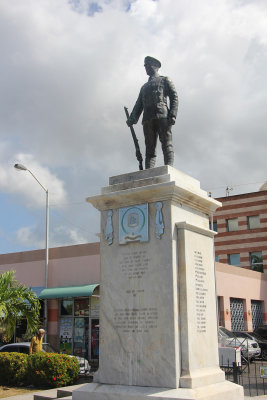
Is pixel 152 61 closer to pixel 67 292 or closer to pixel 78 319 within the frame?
pixel 67 292

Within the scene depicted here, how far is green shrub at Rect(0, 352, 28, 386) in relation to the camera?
47.5ft

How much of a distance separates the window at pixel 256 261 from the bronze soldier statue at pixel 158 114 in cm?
2996

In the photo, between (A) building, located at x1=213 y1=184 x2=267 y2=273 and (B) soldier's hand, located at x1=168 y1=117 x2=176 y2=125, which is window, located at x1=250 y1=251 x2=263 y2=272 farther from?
(B) soldier's hand, located at x1=168 y1=117 x2=176 y2=125

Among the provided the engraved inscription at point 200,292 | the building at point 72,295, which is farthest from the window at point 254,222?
the engraved inscription at point 200,292

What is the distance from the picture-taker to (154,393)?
269 inches

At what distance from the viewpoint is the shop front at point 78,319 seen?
2256 cm

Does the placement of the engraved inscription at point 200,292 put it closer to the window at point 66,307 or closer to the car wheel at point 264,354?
the window at point 66,307

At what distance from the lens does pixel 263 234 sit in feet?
122

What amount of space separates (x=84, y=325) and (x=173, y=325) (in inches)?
665

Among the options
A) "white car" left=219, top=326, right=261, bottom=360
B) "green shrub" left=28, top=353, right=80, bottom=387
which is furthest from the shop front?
"green shrub" left=28, top=353, right=80, bottom=387

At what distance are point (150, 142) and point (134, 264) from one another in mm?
2439

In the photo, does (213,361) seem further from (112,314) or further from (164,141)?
(164,141)

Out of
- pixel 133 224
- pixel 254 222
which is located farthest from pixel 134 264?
pixel 254 222

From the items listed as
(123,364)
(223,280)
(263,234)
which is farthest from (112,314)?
(263,234)
